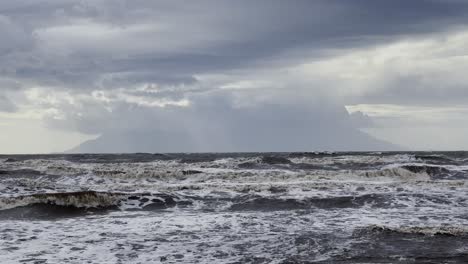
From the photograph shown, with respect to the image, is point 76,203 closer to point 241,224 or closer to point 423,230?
point 241,224

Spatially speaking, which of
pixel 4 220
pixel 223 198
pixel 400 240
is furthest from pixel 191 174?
pixel 400 240

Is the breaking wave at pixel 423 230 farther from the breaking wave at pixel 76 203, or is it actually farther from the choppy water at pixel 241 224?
the breaking wave at pixel 76 203

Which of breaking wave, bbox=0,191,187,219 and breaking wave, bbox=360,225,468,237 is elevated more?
breaking wave, bbox=0,191,187,219

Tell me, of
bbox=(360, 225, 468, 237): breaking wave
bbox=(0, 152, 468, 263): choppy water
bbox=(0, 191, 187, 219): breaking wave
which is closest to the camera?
bbox=(0, 152, 468, 263): choppy water

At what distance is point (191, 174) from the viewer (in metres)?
37.0

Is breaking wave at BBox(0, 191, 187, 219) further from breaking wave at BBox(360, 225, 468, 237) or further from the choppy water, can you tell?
breaking wave at BBox(360, 225, 468, 237)

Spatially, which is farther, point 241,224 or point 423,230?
point 241,224

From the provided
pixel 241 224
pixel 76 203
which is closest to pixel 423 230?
pixel 241 224

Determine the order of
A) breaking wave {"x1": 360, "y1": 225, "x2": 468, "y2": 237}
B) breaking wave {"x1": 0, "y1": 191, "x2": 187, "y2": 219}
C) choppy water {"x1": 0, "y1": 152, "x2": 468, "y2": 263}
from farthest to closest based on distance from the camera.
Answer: breaking wave {"x1": 0, "y1": 191, "x2": 187, "y2": 219} → breaking wave {"x1": 360, "y1": 225, "x2": 468, "y2": 237} → choppy water {"x1": 0, "y1": 152, "x2": 468, "y2": 263}

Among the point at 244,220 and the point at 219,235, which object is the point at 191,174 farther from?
the point at 219,235

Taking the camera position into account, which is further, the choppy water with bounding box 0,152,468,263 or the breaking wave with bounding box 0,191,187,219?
the breaking wave with bounding box 0,191,187,219

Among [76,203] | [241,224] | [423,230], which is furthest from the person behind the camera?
[76,203]

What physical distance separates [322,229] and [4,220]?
34.6 ft

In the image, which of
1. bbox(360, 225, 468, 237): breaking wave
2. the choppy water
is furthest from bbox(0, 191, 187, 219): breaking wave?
bbox(360, 225, 468, 237): breaking wave
